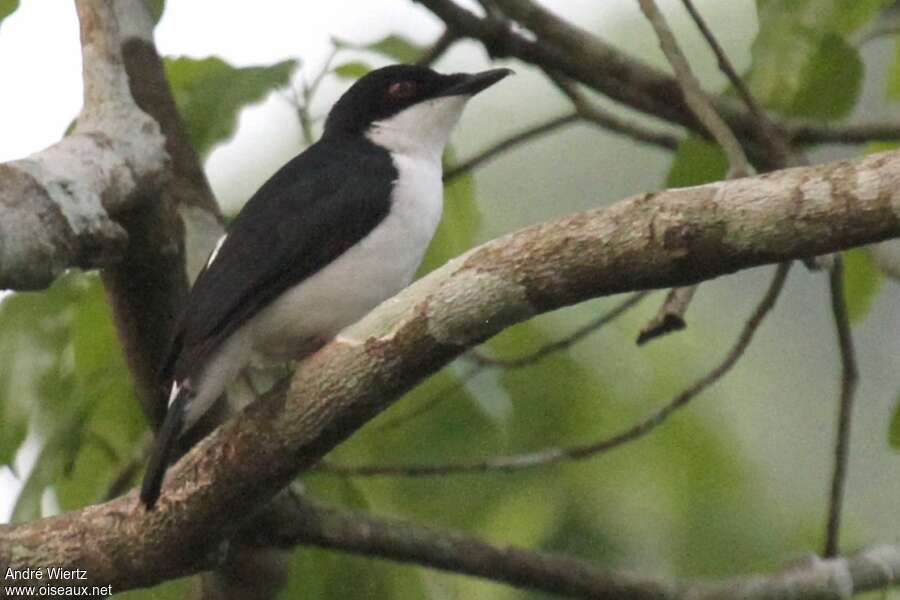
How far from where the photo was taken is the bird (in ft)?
12.8

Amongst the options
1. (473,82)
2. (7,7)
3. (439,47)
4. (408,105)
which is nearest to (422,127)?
(408,105)

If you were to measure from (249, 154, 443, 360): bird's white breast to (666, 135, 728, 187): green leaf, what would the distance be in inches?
27.7

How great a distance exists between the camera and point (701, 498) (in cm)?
516

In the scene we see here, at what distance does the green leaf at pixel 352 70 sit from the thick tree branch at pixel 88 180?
88 cm

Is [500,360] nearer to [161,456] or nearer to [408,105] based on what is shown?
[408,105]

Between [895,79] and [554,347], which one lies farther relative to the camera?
[554,347]

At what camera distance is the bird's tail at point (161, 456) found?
3.44 metres

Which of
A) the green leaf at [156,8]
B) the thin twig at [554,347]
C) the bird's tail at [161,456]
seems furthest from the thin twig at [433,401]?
the green leaf at [156,8]

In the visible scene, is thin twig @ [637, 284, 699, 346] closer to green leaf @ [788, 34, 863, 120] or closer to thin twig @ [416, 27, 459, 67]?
green leaf @ [788, 34, 863, 120]

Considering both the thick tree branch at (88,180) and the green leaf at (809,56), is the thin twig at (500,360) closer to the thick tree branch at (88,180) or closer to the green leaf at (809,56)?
the green leaf at (809,56)

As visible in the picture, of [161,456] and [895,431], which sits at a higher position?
[161,456]

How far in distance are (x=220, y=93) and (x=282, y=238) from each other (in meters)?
0.58

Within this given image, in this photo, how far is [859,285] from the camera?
4.68 meters

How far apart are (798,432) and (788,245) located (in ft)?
19.6
